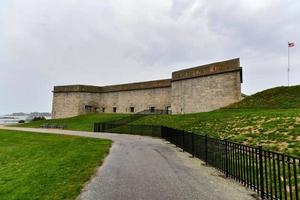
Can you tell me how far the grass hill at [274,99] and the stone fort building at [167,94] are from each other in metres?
3.01

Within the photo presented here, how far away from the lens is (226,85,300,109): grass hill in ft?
92.0

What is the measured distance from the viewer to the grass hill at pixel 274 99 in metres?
28.0

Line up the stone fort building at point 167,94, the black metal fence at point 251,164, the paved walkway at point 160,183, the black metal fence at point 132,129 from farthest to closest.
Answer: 1. the stone fort building at point 167,94
2. the black metal fence at point 132,129
3. the paved walkway at point 160,183
4. the black metal fence at point 251,164

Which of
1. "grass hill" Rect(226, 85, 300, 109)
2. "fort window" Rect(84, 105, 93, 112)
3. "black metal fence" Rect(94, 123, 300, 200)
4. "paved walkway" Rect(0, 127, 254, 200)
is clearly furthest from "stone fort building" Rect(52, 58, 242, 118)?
"paved walkway" Rect(0, 127, 254, 200)

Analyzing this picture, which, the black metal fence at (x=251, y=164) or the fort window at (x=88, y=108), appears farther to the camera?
the fort window at (x=88, y=108)

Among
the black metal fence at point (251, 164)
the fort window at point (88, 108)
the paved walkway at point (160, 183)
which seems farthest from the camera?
the fort window at point (88, 108)

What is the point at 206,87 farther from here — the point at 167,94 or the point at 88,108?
the point at 88,108

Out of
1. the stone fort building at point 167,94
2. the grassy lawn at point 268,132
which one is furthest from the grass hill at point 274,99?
the grassy lawn at point 268,132

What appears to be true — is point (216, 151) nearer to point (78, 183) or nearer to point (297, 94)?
point (78, 183)

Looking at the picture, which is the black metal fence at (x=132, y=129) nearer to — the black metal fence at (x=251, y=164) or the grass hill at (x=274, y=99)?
the black metal fence at (x=251, y=164)

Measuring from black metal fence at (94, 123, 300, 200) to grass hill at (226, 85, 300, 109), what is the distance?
50.1 feet

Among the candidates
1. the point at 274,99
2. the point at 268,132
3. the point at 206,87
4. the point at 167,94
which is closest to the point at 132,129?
the point at 206,87

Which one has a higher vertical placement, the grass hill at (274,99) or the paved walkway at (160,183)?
the grass hill at (274,99)

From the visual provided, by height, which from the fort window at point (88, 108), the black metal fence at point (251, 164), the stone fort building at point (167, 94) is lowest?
the black metal fence at point (251, 164)
